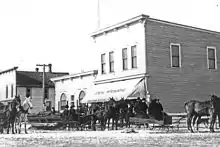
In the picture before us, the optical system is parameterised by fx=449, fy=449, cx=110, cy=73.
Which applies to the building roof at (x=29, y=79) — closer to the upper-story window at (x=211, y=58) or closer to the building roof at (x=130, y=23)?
the building roof at (x=130, y=23)

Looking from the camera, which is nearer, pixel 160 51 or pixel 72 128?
pixel 72 128

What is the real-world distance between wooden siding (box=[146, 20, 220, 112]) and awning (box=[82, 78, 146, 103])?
3.60 feet

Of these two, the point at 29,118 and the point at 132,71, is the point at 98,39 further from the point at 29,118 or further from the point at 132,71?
the point at 29,118

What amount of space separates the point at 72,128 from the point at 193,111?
8804 millimetres

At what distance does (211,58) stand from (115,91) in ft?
25.8

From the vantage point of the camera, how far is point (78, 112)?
30.2 meters

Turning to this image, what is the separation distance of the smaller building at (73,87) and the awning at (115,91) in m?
4.74

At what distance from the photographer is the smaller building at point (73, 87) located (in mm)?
43469

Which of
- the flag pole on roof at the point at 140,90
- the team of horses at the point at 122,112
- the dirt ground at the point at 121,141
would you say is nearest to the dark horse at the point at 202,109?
the team of horses at the point at 122,112

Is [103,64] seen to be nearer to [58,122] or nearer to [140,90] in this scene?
Answer: [140,90]

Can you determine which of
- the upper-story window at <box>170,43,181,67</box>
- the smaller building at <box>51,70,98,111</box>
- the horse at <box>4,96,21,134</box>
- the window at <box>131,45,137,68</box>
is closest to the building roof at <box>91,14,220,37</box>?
the upper-story window at <box>170,43,181,67</box>

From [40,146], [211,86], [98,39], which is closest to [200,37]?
[211,86]

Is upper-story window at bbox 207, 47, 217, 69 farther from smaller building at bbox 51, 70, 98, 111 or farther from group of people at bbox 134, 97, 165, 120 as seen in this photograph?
group of people at bbox 134, 97, 165, 120

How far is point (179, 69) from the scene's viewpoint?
3325 cm
